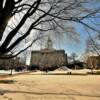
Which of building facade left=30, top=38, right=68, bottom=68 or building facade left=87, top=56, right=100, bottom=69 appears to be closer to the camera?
building facade left=87, top=56, right=100, bottom=69

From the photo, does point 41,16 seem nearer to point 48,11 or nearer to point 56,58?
point 48,11

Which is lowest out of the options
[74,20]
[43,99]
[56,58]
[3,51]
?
[43,99]

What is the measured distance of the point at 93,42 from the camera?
12562 mm

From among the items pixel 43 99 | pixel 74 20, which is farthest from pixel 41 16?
pixel 43 99

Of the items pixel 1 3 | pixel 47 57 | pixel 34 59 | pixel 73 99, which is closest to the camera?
pixel 1 3

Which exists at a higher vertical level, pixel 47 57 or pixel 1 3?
pixel 47 57

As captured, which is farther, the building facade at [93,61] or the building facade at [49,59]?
the building facade at [49,59]

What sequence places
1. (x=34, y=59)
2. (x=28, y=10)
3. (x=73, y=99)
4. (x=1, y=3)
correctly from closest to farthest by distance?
(x=1, y=3)
(x=28, y=10)
(x=73, y=99)
(x=34, y=59)

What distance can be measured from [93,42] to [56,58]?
399 feet

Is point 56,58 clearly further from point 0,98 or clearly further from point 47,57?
point 0,98

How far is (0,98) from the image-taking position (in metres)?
14.5

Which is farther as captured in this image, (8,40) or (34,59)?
(34,59)

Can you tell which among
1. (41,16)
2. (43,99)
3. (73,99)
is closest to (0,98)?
(43,99)

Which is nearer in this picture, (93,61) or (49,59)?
(93,61)
